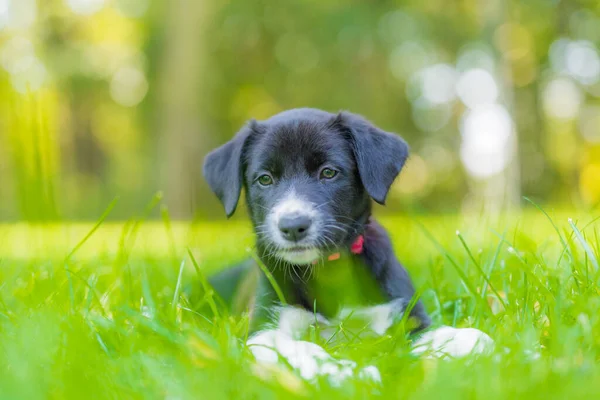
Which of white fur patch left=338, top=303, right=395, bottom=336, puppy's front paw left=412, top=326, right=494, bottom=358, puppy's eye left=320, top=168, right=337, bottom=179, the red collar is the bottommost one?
white fur patch left=338, top=303, right=395, bottom=336

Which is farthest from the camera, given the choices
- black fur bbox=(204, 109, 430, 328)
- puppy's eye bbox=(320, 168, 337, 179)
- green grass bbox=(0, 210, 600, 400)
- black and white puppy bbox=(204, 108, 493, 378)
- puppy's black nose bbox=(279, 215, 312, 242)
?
puppy's eye bbox=(320, 168, 337, 179)

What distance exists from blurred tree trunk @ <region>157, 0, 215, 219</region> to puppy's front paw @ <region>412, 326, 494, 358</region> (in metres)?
13.9

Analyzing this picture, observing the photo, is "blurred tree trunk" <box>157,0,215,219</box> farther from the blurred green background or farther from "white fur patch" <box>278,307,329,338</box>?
"white fur patch" <box>278,307,329,338</box>

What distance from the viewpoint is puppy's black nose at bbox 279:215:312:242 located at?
3334mm

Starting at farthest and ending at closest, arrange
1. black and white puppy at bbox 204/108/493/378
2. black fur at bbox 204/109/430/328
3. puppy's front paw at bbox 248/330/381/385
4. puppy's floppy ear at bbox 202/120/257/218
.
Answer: puppy's floppy ear at bbox 202/120/257/218 < black fur at bbox 204/109/430/328 < black and white puppy at bbox 204/108/493/378 < puppy's front paw at bbox 248/330/381/385

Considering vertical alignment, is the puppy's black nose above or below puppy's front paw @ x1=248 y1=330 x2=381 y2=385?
above

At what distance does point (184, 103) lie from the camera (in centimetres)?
1661

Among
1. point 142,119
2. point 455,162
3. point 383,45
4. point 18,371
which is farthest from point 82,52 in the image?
point 18,371

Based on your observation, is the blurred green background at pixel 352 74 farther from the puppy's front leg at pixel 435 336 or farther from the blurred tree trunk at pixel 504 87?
the puppy's front leg at pixel 435 336

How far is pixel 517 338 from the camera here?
2.45 meters

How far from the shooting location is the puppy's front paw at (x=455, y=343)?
2467mm

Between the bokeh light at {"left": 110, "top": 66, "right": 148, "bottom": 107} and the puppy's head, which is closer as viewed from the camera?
the puppy's head

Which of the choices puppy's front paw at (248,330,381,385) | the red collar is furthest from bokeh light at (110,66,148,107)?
puppy's front paw at (248,330,381,385)

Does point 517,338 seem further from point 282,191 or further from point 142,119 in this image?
point 142,119
